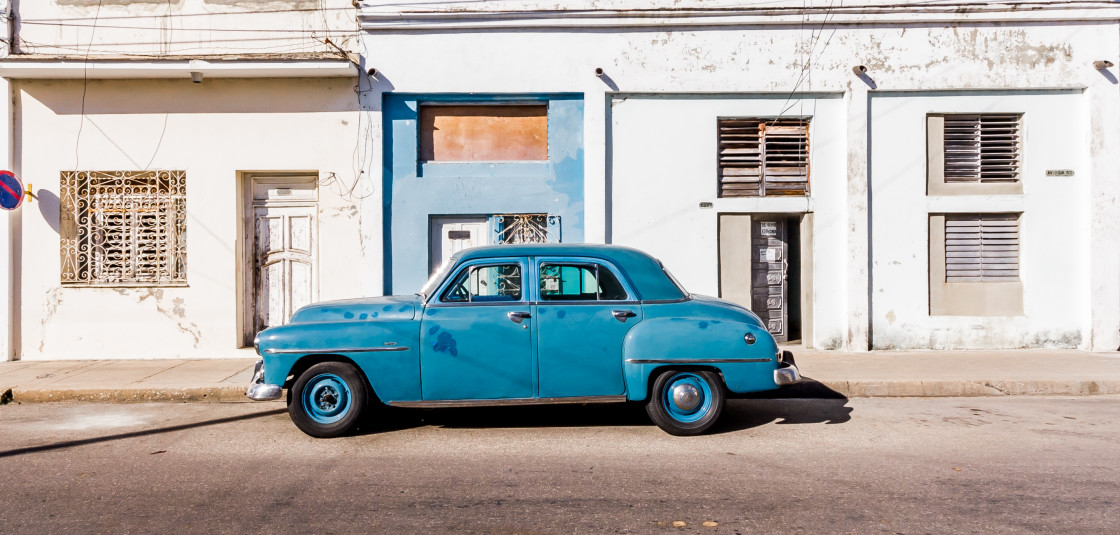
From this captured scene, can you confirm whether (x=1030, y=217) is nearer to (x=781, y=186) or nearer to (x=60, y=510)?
(x=781, y=186)

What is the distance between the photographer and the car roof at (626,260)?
6262 millimetres

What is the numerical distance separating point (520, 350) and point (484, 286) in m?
0.61

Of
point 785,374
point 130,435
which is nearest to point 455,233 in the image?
point 130,435

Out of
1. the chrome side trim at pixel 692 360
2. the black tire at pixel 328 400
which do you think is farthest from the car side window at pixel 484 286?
the chrome side trim at pixel 692 360

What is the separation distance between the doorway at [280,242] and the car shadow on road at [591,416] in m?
4.34

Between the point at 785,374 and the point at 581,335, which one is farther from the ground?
the point at 581,335

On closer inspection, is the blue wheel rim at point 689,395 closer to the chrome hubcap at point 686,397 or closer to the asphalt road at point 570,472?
the chrome hubcap at point 686,397

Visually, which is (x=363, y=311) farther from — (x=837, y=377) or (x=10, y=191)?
(x=10, y=191)

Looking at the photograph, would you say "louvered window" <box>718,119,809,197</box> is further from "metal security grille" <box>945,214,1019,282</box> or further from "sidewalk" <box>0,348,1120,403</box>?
"sidewalk" <box>0,348,1120,403</box>

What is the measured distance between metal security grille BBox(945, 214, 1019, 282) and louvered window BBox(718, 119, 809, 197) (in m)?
2.29

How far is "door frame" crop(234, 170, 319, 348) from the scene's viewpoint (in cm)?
1062

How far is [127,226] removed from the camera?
10.5m

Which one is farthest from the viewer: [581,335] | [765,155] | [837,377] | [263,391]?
[765,155]

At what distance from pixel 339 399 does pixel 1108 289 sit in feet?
34.7
